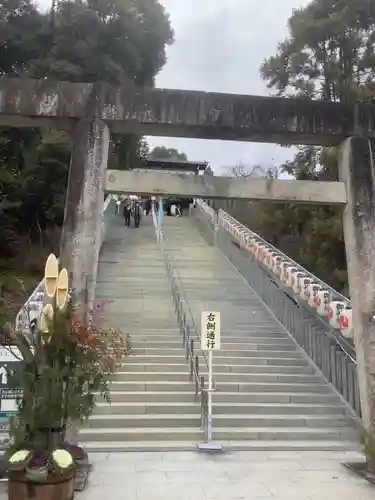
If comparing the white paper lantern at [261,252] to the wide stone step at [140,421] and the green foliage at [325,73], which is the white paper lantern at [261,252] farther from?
the wide stone step at [140,421]

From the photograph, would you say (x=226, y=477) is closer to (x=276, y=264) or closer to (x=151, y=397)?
(x=151, y=397)

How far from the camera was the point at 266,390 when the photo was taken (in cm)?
998

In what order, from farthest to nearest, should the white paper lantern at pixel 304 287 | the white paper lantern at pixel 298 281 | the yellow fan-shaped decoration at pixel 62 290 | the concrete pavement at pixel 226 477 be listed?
the white paper lantern at pixel 298 281
the white paper lantern at pixel 304 287
the concrete pavement at pixel 226 477
the yellow fan-shaped decoration at pixel 62 290

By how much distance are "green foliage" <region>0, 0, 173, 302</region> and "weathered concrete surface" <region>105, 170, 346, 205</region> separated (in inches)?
459

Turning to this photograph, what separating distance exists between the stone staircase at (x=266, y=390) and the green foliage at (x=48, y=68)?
26.8 ft

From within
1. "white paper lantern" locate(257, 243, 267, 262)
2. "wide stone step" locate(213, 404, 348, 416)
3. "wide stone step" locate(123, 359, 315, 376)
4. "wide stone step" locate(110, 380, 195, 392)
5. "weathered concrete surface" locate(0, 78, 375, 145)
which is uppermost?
"weathered concrete surface" locate(0, 78, 375, 145)

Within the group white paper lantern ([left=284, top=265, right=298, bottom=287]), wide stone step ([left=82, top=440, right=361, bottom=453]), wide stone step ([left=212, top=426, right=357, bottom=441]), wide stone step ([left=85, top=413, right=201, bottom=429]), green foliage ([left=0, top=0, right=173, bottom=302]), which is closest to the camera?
wide stone step ([left=82, top=440, right=361, bottom=453])

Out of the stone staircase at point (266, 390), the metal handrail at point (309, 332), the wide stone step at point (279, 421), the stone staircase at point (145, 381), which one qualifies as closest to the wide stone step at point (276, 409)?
the stone staircase at point (266, 390)

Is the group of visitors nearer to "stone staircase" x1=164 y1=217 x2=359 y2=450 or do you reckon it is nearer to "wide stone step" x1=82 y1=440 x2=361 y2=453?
"stone staircase" x1=164 y1=217 x2=359 y2=450

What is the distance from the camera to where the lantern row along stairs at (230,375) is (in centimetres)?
860

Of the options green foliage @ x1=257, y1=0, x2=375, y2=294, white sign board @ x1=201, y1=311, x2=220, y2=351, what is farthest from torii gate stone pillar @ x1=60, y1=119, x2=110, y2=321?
green foliage @ x1=257, y1=0, x2=375, y2=294

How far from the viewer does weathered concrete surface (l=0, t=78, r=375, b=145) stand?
7.30 meters

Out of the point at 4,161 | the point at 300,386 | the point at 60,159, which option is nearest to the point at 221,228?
the point at 60,159

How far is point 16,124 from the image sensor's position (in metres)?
7.66
